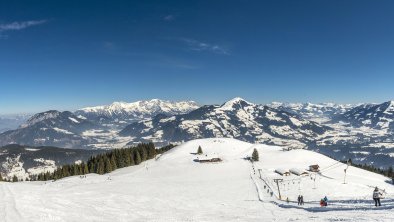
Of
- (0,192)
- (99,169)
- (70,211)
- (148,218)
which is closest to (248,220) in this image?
(148,218)

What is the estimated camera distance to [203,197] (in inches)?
2911

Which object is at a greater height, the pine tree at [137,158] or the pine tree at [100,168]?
the pine tree at [137,158]

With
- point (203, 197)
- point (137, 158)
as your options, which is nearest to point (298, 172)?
point (203, 197)

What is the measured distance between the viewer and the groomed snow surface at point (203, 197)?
149ft

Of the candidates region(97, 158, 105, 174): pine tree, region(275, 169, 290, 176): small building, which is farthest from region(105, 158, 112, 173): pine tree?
region(275, 169, 290, 176): small building

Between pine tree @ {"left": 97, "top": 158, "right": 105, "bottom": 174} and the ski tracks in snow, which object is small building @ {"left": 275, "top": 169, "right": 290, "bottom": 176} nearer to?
pine tree @ {"left": 97, "top": 158, "right": 105, "bottom": 174}

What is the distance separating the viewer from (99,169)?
521 feet

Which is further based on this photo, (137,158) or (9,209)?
(137,158)

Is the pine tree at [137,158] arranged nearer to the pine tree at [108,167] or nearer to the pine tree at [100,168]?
the pine tree at [108,167]

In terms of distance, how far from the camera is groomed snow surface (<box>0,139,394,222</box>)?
45.4 m

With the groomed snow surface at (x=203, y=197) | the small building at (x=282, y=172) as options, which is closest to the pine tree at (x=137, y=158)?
the groomed snow surface at (x=203, y=197)

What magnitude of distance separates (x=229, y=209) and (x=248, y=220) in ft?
46.1

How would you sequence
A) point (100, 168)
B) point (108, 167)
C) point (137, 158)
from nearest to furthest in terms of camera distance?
point (100, 168)
point (108, 167)
point (137, 158)

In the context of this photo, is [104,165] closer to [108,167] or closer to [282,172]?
[108,167]
